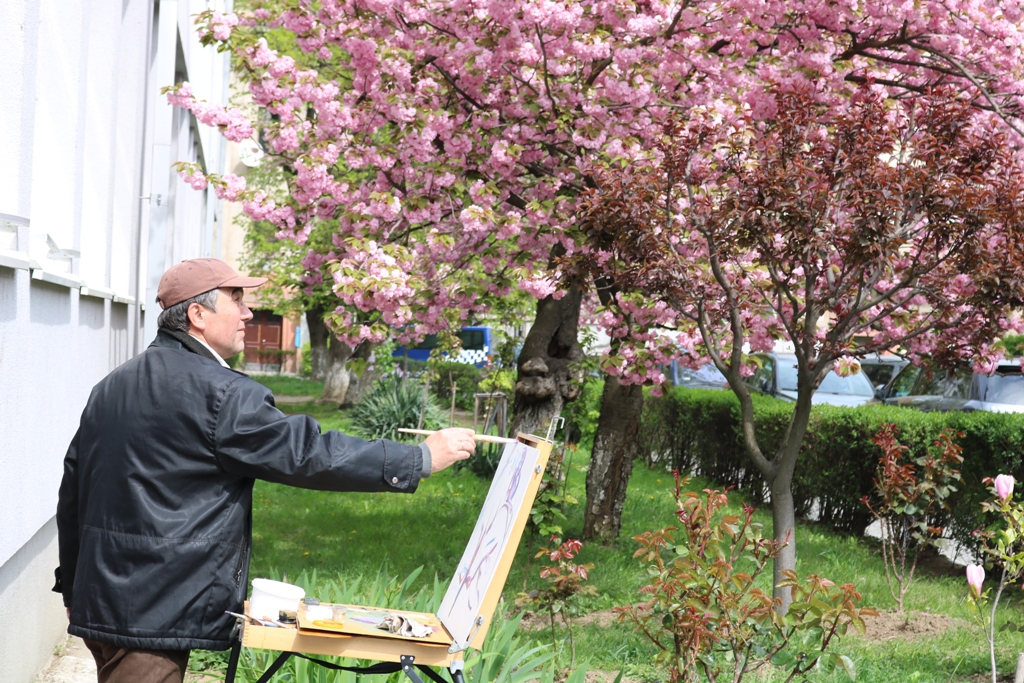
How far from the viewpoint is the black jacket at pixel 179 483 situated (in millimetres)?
2723

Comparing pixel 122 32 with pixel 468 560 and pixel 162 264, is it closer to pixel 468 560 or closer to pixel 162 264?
pixel 162 264

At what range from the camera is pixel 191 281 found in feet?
9.68

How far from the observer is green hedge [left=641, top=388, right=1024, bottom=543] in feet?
26.9

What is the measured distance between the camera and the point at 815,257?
5645mm

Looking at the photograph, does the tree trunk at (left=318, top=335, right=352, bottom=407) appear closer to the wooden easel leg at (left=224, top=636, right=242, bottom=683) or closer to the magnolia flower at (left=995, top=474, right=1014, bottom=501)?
the magnolia flower at (left=995, top=474, right=1014, bottom=501)

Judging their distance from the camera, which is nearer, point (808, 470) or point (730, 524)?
point (730, 524)

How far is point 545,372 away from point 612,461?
94cm

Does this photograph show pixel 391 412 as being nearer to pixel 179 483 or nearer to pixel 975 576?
pixel 975 576

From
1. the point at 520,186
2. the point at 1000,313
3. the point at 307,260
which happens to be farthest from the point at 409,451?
the point at 307,260

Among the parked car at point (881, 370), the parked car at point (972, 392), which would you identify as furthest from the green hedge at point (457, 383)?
the parked car at point (972, 392)

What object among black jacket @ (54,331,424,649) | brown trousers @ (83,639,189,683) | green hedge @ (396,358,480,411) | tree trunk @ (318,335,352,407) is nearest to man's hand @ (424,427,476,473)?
black jacket @ (54,331,424,649)

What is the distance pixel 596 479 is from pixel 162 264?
14.4 feet

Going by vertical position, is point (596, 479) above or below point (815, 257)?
below

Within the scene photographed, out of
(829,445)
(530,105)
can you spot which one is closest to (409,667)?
(530,105)
